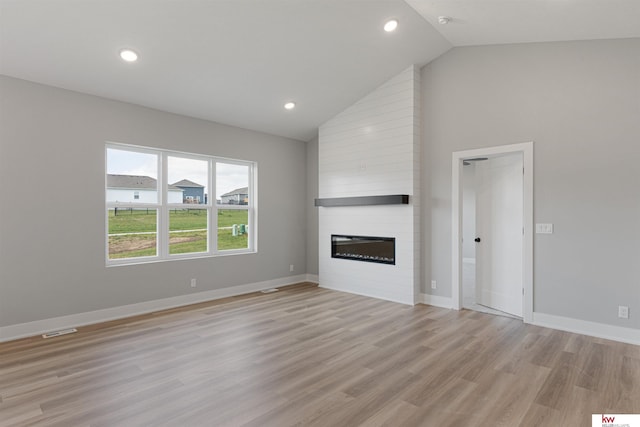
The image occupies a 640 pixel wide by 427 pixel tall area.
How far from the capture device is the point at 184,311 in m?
4.69

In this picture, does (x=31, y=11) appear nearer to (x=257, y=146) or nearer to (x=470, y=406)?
(x=257, y=146)

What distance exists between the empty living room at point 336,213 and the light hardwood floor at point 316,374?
2 centimetres

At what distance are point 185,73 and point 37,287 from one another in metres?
2.91

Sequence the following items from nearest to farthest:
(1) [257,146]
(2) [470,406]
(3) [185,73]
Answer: (2) [470,406] < (3) [185,73] < (1) [257,146]

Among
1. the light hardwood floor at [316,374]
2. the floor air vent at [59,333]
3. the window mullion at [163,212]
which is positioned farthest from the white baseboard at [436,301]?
the floor air vent at [59,333]

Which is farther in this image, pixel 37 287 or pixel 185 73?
pixel 185 73

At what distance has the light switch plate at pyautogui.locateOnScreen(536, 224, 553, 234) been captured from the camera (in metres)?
3.99

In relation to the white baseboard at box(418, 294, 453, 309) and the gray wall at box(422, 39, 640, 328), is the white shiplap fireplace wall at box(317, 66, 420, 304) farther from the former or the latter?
the gray wall at box(422, 39, 640, 328)

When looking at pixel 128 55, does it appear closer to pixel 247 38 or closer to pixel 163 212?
pixel 247 38

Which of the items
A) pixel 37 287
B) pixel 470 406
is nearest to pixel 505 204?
pixel 470 406

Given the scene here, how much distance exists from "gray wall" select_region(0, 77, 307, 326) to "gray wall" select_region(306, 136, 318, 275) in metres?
2.08

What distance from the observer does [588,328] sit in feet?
12.3

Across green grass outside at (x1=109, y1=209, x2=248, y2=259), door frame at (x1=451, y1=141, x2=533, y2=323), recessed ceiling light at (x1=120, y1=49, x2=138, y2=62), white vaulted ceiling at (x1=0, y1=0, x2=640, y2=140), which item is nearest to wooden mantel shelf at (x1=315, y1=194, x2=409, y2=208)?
door frame at (x1=451, y1=141, x2=533, y2=323)

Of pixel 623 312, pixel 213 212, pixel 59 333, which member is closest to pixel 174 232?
pixel 213 212
